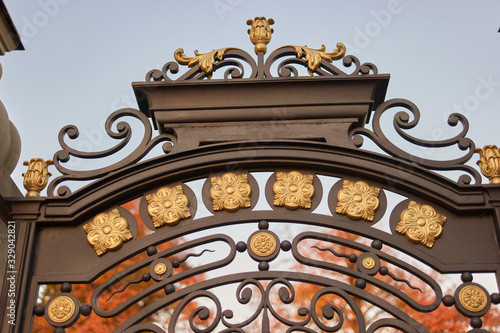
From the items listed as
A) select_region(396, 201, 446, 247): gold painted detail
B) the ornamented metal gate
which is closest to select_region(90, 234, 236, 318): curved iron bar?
the ornamented metal gate

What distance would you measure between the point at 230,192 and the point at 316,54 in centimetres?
96

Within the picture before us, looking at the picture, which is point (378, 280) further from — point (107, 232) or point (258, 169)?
point (107, 232)

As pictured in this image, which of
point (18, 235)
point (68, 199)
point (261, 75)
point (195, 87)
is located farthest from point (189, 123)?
point (18, 235)

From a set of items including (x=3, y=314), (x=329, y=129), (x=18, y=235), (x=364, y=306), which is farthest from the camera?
(x=364, y=306)

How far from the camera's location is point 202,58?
3.35 meters

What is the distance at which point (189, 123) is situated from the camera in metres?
3.22

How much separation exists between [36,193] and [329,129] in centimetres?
160

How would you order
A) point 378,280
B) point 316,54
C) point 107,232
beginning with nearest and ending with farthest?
point 378,280
point 107,232
point 316,54

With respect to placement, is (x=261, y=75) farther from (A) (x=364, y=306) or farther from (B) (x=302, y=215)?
(A) (x=364, y=306)

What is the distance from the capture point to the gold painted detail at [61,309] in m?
2.83

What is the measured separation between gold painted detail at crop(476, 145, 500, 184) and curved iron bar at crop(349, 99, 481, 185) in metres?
0.04

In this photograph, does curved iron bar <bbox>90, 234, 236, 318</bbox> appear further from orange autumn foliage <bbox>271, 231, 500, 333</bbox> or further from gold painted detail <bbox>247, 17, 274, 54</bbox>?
gold painted detail <bbox>247, 17, 274, 54</bbox>

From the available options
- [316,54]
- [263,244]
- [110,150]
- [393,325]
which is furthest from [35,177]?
[393,325]

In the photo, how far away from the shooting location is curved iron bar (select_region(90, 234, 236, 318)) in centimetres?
286
